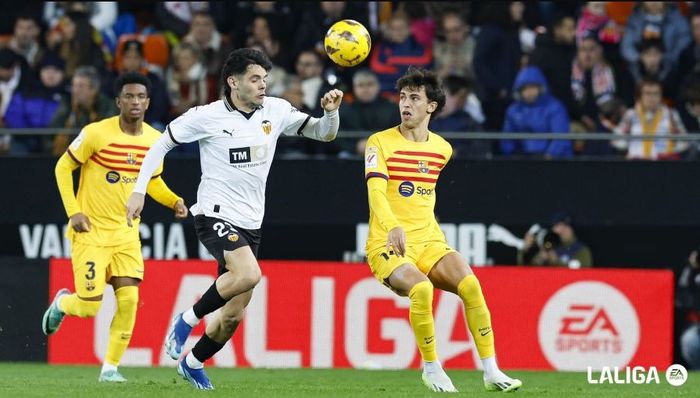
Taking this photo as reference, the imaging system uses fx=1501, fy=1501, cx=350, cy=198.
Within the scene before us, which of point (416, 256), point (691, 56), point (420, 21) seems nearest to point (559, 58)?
point (691, 56)

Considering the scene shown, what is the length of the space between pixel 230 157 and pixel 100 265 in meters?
1.81

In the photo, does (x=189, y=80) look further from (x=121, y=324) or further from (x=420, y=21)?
(x=121, y=324)

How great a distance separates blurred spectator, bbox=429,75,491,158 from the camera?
15.0 metres

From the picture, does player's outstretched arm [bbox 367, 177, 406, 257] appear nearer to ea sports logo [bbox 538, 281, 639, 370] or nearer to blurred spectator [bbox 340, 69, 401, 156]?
ea sports logo [bbox 538, 281, 639, 370]

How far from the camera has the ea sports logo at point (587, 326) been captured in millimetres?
14141

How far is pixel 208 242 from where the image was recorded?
10.3 metres

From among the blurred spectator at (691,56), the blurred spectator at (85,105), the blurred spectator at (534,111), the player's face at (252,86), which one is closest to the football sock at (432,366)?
the player's face at (252,86)

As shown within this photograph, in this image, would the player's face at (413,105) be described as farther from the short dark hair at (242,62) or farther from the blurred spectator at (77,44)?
the blurred spectator at (77,44)

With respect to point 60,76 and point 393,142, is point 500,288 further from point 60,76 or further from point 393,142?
point 60,76

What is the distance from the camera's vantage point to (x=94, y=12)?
17.5 meters

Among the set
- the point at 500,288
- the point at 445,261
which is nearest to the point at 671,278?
the point at 500,288

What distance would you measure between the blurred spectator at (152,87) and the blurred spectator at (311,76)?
149 centimetres

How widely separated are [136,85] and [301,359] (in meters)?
3.81
